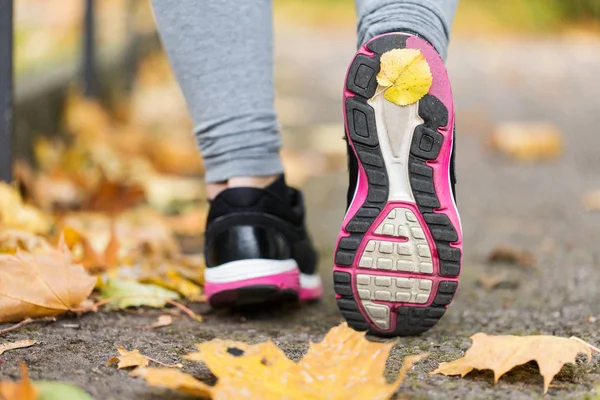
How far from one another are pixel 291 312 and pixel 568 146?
6.88 feet

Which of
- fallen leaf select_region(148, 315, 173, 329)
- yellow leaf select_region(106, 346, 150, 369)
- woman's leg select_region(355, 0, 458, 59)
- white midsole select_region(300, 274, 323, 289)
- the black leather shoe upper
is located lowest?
fallen leaf select_region(148, 315, 173, 329)

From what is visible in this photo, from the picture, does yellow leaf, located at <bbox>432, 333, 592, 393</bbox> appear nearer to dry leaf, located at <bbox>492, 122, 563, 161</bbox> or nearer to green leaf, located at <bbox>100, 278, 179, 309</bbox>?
green leaf, located at <bbox>100, 278, 179, 309</bbox>

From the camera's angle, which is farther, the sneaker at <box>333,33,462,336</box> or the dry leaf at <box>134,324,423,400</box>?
the sneaker at <box>333,33,462,336</box>

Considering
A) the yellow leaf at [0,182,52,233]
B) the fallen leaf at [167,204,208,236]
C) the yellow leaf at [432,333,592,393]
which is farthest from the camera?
the fallen leaf at [167,204,208,236]

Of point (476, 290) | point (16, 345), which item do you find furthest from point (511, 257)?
point (16, 345)

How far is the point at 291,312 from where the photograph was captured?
1356 millimetres

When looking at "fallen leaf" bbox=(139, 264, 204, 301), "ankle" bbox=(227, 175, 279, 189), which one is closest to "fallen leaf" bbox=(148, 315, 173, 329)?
"fallen leaf" bbox=(139, 264, 204, 301)

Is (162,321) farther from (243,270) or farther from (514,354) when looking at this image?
(514,354)

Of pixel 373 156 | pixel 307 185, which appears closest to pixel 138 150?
pixel 307 185

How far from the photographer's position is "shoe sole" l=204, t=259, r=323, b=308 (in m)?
1.22

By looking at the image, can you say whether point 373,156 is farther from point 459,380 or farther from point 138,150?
point 138,150

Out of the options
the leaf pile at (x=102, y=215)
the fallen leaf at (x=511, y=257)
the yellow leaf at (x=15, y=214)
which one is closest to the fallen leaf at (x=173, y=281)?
the leaf pile at (x=102, y=215)

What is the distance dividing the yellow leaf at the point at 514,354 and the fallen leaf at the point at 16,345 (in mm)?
489

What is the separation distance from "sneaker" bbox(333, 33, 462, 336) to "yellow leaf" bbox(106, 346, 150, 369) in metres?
0.28
